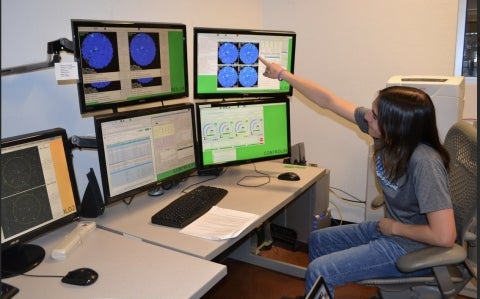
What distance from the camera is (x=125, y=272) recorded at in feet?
4.24

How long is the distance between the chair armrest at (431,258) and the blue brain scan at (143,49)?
1.30 metres

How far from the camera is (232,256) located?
276cm

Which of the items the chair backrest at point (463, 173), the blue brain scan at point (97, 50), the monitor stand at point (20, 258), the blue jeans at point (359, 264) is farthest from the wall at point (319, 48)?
the blue jeans at point (359, 264)

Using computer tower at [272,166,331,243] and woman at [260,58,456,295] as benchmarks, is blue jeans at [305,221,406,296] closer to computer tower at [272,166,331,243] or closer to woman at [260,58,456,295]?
woman at [260,58,456,295]

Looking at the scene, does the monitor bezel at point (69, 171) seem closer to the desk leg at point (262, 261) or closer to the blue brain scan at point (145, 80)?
the blue brain scan at point (145, 80)

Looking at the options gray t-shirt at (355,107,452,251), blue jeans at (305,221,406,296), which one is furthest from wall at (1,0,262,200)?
gray t-shirt at (355,107,452,251)

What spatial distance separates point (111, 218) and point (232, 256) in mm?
1226

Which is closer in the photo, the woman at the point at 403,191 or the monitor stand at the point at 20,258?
the monitor stand at the point at 20,258

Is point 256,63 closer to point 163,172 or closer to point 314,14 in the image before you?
point 163,172

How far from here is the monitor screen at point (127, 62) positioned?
157 cm

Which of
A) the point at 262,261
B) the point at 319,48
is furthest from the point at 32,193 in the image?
the point at 319,48

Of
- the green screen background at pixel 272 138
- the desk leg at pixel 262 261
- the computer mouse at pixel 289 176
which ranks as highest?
the green screen background at pixel 272 138

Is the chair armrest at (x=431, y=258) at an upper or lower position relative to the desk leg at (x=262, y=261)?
upper

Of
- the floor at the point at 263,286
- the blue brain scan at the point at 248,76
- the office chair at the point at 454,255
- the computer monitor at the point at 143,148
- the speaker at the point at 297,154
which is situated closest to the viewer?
the office chair at the point at 454,255
